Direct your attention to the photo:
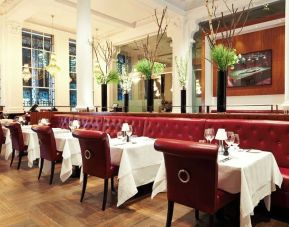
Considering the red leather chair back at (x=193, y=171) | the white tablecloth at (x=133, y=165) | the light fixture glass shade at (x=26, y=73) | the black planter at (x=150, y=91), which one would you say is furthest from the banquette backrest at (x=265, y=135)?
the light fixture glass shade at (x=26, y=73)

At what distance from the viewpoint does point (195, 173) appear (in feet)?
5.98

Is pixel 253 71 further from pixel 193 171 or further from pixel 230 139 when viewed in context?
pixel 193 171

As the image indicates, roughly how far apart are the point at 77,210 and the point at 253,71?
7.04 metres

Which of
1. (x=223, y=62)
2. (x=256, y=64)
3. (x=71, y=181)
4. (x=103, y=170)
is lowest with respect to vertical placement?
(x=71, y=181)

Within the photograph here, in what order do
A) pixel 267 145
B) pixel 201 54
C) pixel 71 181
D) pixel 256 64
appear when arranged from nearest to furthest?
pixel 267 145 → pixel 71 181 → pixel 256 64 → pixel 201 54

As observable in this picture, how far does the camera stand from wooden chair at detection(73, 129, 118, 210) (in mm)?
2621

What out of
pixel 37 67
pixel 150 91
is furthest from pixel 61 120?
pixel 37 67

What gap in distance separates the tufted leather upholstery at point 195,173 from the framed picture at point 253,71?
667cm

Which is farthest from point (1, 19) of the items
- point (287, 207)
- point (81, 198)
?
point (287, 207)

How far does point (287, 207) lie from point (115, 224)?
1.64 metres

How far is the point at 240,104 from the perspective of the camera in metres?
8.30

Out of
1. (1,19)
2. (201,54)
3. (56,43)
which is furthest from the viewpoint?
(56,43)

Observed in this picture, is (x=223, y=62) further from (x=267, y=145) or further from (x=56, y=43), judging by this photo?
(x=56, y=43)

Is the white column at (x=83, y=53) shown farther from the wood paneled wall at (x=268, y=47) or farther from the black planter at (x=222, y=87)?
the wood paneled wall at (x=268, y=47)
